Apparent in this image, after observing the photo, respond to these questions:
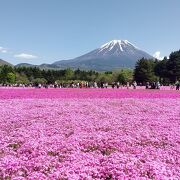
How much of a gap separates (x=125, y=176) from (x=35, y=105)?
50.4ft

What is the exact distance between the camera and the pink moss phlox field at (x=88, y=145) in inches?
333

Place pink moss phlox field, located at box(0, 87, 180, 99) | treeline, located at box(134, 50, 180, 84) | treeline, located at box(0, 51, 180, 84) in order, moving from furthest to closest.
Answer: treeline, located at box(0, 51, 180, 84) → treeline, located at box(134, 50, 180, 84) → pink moss phlox field, located at box(0, 87, 180, 99)

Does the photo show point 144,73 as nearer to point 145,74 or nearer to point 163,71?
point 145,74

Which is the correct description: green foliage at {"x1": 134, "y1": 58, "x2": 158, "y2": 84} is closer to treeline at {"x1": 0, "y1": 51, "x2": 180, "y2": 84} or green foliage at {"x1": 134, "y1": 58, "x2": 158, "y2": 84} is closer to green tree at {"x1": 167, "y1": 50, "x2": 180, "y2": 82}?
treeline at {"x1": 0, "y1": 51, "x2": 180, "y2": 84}

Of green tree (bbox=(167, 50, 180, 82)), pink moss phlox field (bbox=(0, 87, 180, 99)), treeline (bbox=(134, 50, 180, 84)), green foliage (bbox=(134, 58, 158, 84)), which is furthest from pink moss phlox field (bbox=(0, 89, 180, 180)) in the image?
green tree (bbox=(167, 50, 180, 82))

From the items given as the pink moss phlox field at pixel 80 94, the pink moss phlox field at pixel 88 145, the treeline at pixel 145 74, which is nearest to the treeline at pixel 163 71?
the treeline at pixel 145 74

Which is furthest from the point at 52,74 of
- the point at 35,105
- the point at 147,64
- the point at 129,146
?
the point at 129,146

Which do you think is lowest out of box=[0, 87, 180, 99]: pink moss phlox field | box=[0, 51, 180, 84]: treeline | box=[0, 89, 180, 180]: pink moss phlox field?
box=[0, 89, 180, 180]: pink moss phlox field

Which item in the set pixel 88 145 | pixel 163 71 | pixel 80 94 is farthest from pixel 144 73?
pixel 88 145

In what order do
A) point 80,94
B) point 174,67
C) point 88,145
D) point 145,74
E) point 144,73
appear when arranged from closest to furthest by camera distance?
point 88,145 < point 80,94 < point 145,74 < point 144,73 < point 174,67

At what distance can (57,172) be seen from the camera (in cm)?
823

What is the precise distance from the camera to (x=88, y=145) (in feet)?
37.7

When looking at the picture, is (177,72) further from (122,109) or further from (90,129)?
(90,129)

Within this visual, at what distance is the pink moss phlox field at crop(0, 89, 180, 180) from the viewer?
8.46 m
